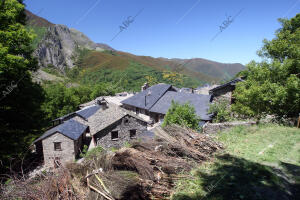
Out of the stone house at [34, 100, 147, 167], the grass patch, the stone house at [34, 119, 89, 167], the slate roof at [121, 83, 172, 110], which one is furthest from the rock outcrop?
the grass patch

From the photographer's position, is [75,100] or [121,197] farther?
[75,100]

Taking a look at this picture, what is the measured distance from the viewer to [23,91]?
455 inches

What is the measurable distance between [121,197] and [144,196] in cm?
80

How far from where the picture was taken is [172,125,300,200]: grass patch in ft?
13.4

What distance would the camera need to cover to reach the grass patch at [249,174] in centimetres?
409

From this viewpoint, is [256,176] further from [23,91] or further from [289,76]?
[23,91]

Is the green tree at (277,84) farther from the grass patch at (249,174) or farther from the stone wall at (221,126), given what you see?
the grass patch at (249,174)

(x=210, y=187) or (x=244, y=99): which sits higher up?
(x=244, y=99)

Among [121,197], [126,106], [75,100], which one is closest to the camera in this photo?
[121,197]

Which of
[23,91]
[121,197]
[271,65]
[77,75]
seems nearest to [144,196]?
[121,197]

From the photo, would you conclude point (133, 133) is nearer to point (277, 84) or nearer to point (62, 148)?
point (62, 148)

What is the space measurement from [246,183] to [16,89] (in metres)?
13.2

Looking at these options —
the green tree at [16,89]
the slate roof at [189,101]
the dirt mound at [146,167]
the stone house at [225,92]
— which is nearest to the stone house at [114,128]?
the slate roof at [189,101]

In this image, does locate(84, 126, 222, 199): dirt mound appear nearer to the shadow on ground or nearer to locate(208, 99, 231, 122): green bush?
the shadow on ground
